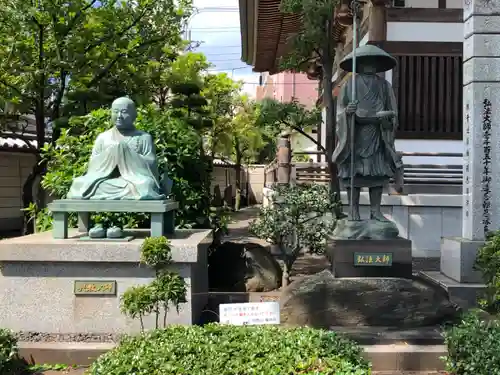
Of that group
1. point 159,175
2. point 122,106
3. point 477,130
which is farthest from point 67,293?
Answer: point 477,130

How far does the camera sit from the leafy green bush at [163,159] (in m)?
7.87

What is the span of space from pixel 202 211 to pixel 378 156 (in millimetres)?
2935

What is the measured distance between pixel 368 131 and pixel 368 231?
1291 mm

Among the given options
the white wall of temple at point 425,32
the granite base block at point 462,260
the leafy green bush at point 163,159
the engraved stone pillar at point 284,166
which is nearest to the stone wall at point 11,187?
the engraved stone pillar at point 284,166

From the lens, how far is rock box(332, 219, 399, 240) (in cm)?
666

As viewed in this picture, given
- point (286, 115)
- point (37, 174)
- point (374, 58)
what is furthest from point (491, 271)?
point (37, 174)

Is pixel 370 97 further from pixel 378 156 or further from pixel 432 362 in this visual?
pixel 432 362

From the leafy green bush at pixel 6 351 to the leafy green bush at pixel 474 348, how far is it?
3.47 m

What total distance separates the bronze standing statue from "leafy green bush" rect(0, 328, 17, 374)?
13.5 feet

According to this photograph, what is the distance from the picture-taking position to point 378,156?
692 centimetres

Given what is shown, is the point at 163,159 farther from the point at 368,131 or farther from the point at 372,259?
the point at 372,259

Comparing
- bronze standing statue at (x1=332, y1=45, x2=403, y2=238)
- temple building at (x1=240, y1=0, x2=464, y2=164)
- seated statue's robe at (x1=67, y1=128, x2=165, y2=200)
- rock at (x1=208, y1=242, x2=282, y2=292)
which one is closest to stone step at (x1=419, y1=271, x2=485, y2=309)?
bronze standing statue at (x1=332, y1=45, x2=403, y2=238)

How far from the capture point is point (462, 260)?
7477mm

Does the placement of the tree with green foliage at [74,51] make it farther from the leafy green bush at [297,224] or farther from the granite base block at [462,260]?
the granite base block at [462,260]
